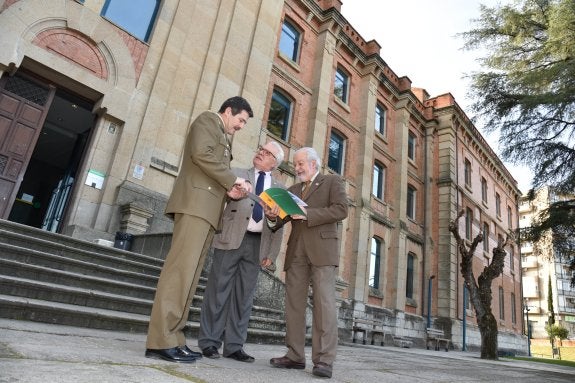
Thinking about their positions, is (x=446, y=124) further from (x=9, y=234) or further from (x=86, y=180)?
(x=9, y=234)

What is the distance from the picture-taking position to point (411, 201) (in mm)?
18859

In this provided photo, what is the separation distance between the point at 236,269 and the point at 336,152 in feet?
39.3

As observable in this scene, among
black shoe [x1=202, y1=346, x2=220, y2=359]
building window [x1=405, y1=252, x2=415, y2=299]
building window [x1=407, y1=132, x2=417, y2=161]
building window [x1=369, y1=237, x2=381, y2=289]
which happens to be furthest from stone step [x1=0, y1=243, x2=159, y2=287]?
building window [x1=407, y1=132, x2=417, y2=161]

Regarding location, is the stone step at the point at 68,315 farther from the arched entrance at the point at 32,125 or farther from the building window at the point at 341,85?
the building window at the point at 341,85

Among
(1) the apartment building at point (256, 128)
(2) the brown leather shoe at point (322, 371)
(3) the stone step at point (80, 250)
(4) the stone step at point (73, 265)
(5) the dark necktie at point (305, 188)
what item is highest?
(1) the apartment building at point (256, 128)

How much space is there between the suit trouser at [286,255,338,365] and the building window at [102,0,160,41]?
854 cm

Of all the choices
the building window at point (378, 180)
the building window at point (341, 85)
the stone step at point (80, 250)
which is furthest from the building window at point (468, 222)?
the stone step at point (80, 250)

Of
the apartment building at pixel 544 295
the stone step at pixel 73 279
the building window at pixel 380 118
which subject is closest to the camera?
the stone step at pixel 73 279

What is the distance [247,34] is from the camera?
467 inches

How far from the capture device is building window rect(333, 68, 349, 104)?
1573 centimetres

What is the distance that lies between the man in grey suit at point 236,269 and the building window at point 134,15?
25.0 feet

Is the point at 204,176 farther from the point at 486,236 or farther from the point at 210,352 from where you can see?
the point at 486,236

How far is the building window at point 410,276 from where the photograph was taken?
16812 millimetres

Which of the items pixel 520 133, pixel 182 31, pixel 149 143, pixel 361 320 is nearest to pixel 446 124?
pixel 520 133
